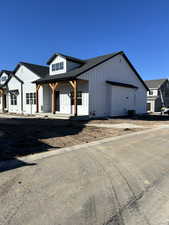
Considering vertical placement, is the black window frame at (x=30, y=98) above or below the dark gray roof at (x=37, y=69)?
below

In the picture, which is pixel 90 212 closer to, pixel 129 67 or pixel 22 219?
pixel 22 219

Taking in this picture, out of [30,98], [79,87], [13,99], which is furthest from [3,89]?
Answer: [79,87]

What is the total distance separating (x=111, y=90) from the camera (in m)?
17.6

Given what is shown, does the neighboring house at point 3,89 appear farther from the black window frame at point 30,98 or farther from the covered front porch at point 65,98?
the covered front porch at point 65,98

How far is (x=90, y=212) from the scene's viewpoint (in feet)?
7.95

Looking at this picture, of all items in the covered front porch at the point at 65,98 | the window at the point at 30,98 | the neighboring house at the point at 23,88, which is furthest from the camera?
the neighboring house at the point at 23,88

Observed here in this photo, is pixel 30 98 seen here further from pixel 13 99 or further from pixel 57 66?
pixel 57 66

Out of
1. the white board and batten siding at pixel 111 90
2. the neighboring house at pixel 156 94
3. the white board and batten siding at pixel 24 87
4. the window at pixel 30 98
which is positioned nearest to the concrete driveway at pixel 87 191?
the white board and batten siding at pixel 111 90

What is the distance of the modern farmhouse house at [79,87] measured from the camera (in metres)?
16.3

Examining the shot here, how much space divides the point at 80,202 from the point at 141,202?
3.30 ft

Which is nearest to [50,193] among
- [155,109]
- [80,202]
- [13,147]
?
[80,202]

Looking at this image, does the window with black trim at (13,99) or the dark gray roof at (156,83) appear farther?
the dark gray roof at (156,83)

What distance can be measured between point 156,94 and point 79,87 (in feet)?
78.4

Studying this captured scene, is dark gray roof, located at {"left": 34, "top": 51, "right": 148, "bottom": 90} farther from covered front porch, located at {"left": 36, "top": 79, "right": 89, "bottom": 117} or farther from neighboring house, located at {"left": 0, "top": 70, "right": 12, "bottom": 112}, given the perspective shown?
neighboring house, located at {"left": 0, "top": 70, "right": 12, "bottom": 112}
